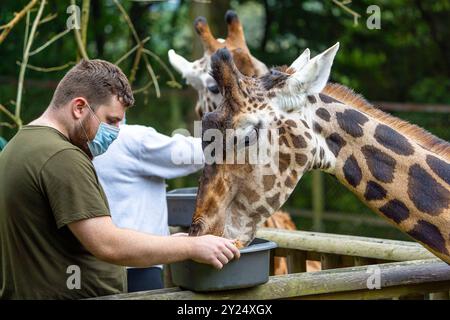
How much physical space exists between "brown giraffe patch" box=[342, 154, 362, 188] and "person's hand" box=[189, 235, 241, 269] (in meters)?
0.86

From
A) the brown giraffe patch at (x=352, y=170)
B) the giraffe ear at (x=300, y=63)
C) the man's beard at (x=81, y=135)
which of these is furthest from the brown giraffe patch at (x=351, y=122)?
the man's beard at (x=81, y=135)

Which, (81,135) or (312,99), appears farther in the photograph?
(312,99)

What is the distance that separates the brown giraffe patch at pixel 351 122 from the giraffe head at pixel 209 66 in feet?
7.14

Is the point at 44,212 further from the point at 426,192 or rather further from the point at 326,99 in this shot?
the point at 426,192

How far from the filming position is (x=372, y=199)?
387 cm

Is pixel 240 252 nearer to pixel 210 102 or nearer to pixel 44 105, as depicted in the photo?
pixel 210 102

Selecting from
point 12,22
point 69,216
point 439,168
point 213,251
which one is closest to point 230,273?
point 213,251

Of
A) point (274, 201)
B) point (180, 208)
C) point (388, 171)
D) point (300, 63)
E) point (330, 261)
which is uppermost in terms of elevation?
point (300, 63)

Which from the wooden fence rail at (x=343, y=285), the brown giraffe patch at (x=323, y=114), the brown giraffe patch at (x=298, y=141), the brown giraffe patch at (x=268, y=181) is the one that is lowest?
the wooden fence rail at (x=343, y=285)

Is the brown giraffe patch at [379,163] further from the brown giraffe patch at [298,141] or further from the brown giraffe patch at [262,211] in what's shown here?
the brown giraffe patch at [262,211]

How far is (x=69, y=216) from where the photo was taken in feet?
10.1

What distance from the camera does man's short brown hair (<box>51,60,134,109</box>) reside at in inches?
131

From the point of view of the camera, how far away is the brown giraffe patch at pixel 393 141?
3873mm

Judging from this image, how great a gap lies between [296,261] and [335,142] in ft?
4.50
